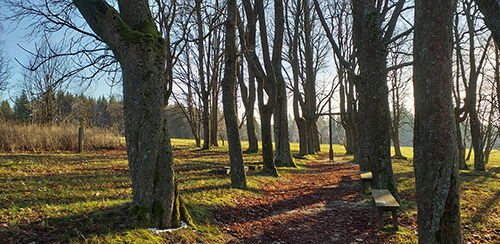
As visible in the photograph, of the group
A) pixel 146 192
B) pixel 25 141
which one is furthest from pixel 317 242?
pixel 25 141

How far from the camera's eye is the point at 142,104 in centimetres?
404

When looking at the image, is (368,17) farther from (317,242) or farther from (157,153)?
(157,153)

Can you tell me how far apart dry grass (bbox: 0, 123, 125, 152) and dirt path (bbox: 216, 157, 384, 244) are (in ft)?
41.2

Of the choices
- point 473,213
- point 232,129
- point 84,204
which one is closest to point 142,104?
Result: point 84,204

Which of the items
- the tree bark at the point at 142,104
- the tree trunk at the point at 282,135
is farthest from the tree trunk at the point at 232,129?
the tree trunk at the point at 282,135

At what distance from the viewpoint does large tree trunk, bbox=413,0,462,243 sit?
318 centimetres

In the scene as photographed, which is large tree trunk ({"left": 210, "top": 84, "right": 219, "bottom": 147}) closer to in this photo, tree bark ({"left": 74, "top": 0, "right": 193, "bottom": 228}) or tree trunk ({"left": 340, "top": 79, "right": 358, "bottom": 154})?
tree trunk ({"left": 340, "top": 79, "right": 358, "bottom": 154})

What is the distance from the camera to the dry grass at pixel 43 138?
41.9 feet

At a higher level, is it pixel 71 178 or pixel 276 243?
pixel 71 178

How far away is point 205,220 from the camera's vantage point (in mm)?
5027

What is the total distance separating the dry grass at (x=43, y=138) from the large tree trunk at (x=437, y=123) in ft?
53.4

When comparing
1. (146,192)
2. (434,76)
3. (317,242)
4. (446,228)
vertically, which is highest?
(434,76)

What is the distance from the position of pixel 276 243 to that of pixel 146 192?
242 cm

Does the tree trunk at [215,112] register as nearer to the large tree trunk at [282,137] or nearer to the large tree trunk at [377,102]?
the large tree trunk at [282,137]
